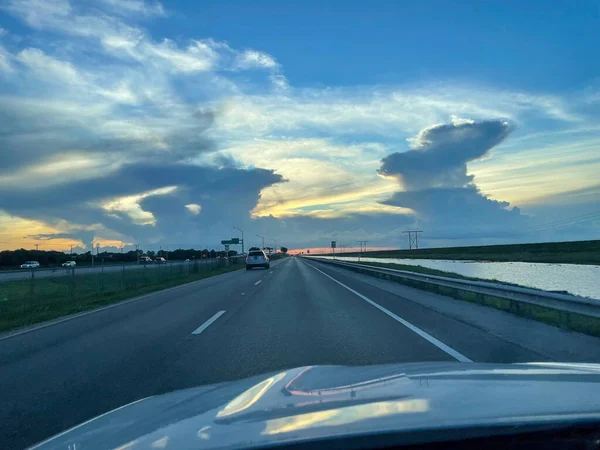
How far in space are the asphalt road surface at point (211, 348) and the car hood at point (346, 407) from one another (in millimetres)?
2027

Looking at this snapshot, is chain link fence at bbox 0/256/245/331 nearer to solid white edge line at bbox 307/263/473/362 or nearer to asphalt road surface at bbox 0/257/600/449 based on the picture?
asphalt road surface at bbox 0/257/600/449

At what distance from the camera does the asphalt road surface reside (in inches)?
238

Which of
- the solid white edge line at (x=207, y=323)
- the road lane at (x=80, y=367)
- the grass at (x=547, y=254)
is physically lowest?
the road lane at (x=80, y=367)

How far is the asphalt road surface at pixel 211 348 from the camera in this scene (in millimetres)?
6039

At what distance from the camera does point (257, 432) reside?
2566 mm

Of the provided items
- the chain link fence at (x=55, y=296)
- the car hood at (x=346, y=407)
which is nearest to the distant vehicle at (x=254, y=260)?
the chain link fence at (x=55, y=296)

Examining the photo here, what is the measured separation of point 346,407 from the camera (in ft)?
9.71

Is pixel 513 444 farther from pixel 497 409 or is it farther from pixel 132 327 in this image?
pixel 132 327

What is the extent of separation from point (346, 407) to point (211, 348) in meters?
6.22

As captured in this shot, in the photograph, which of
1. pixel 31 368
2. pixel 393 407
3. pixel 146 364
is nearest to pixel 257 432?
pixel 393 407

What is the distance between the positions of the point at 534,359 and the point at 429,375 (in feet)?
13.9

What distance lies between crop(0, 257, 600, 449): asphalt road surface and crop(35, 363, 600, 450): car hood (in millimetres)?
2027

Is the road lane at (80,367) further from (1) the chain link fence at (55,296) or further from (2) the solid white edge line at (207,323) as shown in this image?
(1) the chain link fence at (55,296)

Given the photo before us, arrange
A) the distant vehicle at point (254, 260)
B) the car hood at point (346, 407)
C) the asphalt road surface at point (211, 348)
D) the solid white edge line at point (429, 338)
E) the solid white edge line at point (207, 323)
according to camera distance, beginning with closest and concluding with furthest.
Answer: the car hood at point (346, 407) < the asphalt road surface at point (211, 348) < the solid white edge line at point (429, 338) < the solid white edge line at point (207, 323) < the distant vehicle at point (254, 260)
